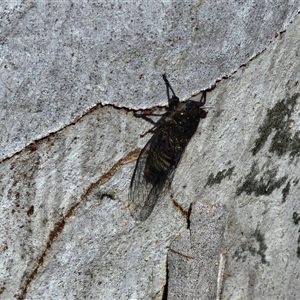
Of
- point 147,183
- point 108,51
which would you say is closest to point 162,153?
point 147,183

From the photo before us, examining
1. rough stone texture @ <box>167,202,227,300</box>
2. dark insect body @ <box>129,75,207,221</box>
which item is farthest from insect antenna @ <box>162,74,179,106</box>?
rough stone texture @ <box>167,202,227,300</box>

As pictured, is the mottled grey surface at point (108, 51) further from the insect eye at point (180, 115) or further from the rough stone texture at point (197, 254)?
the rough stone texture at point (197, 254)

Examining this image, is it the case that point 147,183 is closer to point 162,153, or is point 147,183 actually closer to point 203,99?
point 162,153

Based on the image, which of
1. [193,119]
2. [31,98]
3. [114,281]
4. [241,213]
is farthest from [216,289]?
[31,98]

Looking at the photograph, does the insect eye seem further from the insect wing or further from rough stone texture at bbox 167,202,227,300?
rough stone texture at bbox 167,202,227,300

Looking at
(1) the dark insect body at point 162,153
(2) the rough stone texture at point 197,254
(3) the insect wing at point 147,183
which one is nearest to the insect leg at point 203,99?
(1) the dark insect body at point 162,153

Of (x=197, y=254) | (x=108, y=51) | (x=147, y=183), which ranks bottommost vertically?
(x=197, y=254)

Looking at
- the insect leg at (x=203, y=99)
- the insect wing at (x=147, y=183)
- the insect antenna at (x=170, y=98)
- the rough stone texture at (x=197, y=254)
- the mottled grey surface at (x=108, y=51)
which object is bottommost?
the rough stone texture at (x=197, y=254)
